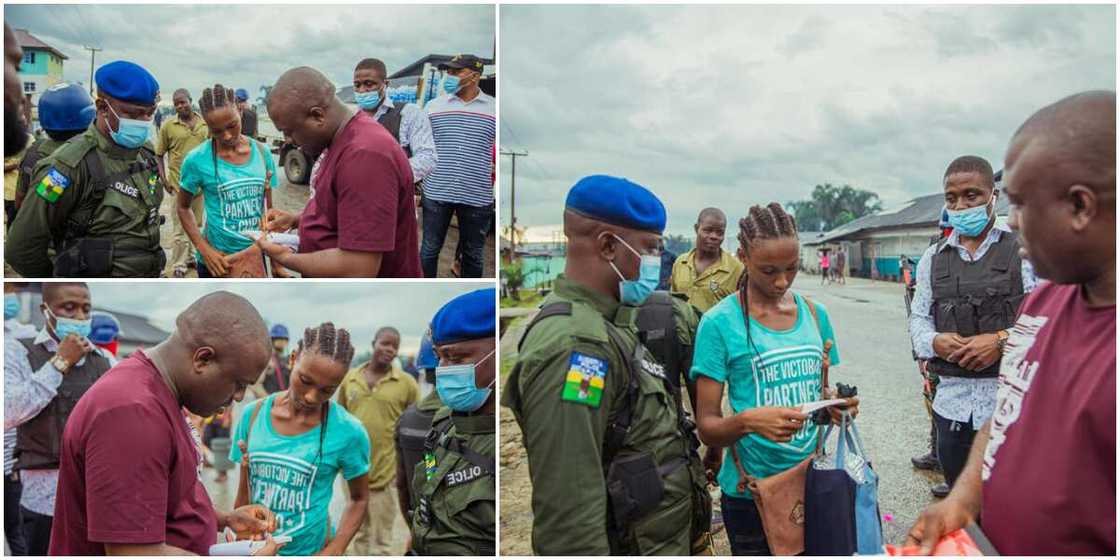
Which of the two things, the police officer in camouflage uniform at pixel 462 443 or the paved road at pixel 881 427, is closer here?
the police officer in camouflage uniform at pixel 462 443

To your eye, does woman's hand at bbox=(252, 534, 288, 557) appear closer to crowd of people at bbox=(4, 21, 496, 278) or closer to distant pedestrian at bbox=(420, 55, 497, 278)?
crowd of people at bbox=(4, 21, 496, 278)

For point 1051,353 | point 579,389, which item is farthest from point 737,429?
point 1051,353

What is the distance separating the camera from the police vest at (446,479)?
3.04 meters

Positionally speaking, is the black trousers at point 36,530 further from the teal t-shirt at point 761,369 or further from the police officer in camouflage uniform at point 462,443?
the teal t-shirt at point 761,369

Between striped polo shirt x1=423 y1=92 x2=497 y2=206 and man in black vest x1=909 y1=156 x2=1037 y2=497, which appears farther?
striped polo shirt x1=423 y1=92 x2=497 y2=206

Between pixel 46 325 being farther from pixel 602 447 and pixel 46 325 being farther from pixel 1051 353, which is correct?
pixel 1051 353

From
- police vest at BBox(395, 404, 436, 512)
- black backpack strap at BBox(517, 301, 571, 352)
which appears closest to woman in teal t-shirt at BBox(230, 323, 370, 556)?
police vest at BBox(395, 404, 436, 512)

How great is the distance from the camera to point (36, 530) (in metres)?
4.43

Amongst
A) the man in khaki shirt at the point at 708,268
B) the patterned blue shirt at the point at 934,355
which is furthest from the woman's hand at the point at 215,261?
the patterned blue shirt at the point at 934,355

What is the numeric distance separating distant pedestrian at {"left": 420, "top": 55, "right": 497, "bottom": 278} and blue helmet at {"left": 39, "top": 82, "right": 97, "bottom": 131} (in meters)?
2.16

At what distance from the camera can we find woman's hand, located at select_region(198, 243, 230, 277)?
4234 mm

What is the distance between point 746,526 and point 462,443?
1.16 meters

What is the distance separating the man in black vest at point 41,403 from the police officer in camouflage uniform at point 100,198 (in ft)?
2.21

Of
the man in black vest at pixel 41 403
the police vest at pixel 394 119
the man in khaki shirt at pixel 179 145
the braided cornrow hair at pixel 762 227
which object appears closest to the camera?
the braided cornrow hair at pixel 762 227
